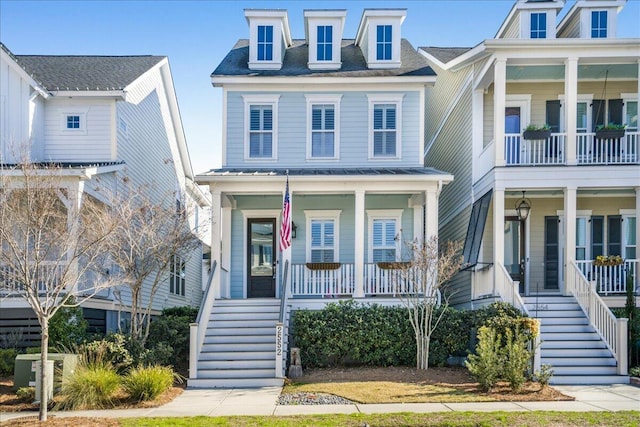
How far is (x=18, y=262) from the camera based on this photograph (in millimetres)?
9578

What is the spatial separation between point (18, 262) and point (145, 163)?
12.2 m

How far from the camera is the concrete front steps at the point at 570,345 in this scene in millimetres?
12623

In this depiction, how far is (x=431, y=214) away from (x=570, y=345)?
4.77 metres

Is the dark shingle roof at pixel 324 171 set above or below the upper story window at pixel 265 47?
A: below

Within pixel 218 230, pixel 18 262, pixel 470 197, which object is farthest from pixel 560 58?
pixel 18 262

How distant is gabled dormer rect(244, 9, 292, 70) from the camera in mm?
18547

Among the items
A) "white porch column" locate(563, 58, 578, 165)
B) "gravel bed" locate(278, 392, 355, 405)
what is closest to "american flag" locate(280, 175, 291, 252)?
"gravel bed" locate(278, 392, 355, 405)

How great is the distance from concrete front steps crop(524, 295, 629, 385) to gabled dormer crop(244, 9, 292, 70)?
33.3 feet

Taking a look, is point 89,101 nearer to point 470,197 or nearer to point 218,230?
point 218,230

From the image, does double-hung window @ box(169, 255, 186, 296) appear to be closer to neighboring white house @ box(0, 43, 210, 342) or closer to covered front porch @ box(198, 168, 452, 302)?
neighboring white house @ box(0, 43, 210, 342)

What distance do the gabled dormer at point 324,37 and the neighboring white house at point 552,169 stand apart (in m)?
3.66

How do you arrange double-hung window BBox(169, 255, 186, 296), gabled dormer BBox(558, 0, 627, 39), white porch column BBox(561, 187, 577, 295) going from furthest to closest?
double-hung window BBox(169, 255, 186, 296)
gabled dormer BBox(558, 0, 627, 39)
white porch column BBox(561, 187, 577, 295)

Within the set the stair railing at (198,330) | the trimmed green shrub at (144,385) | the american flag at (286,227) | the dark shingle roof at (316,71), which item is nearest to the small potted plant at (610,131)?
the dark shingle roof at (316,71)

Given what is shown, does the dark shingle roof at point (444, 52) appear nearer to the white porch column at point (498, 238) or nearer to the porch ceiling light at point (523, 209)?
the porch ceiling light at point (523, 209)
